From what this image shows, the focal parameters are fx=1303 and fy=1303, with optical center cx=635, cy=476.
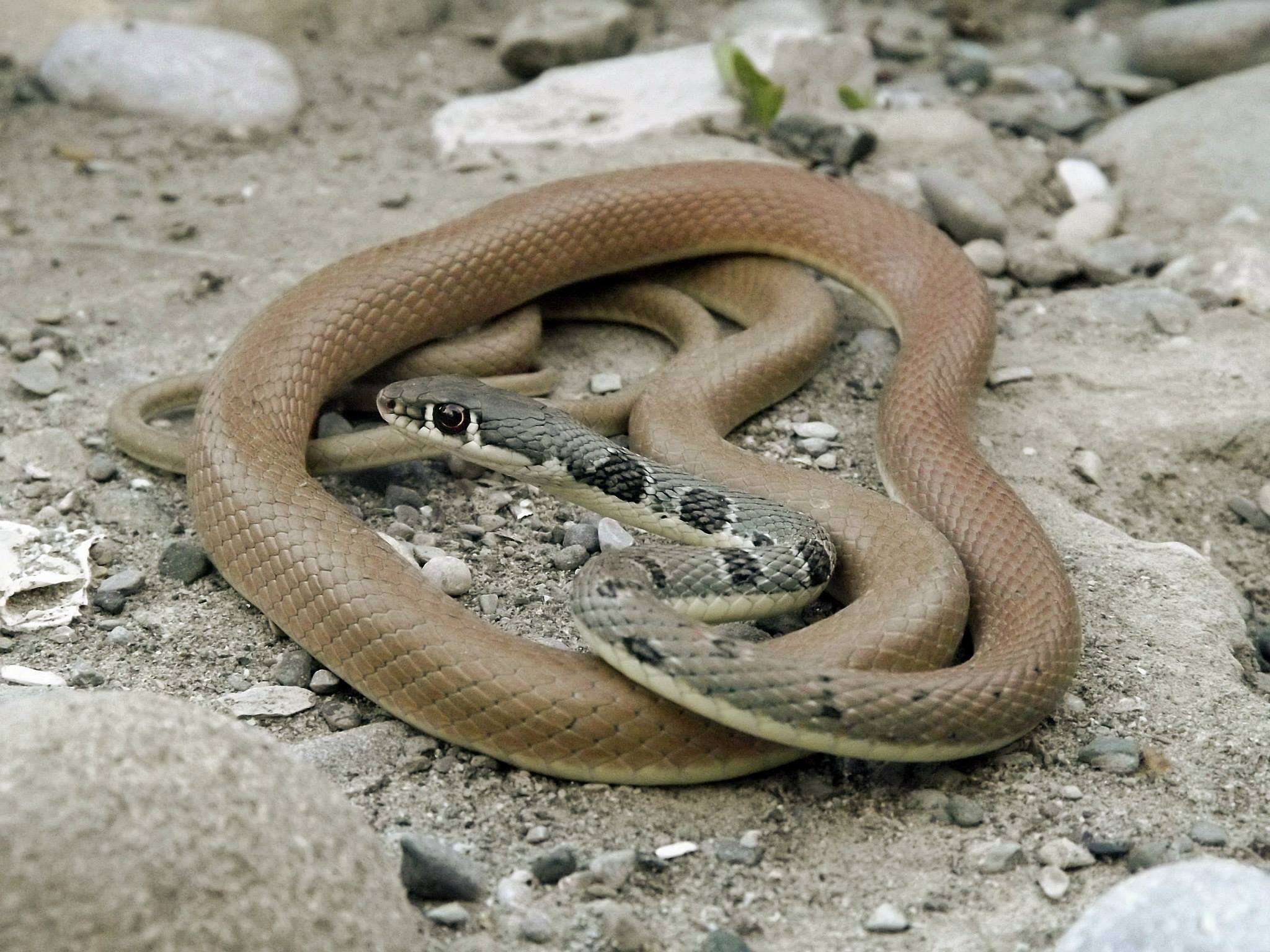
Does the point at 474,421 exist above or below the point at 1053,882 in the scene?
above

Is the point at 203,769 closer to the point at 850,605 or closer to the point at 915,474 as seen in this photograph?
the point at 850,605

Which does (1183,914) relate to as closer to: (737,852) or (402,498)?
(737,852)

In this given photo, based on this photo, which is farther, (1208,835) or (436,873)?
(1208,835)

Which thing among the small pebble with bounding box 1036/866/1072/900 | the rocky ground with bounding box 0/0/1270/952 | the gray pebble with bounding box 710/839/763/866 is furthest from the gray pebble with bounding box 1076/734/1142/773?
the gray pebble with bounding box 710/839/763/866

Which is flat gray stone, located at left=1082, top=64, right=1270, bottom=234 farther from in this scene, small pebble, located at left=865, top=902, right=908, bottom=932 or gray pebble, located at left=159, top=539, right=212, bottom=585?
gray pebble, located at left=159, top=539, right=212, bottom=585

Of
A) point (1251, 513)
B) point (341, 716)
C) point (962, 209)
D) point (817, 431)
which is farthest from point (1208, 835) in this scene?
point (962, 209)

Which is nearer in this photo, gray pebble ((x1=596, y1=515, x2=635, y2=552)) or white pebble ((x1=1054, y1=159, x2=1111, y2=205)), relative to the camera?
gray pebble ((x1=596, y1=515, x2=635, y2=552))

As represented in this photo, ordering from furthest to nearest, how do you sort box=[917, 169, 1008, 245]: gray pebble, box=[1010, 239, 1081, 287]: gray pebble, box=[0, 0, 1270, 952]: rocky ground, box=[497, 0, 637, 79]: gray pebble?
box=[497, 0, 637, 79]: gray pebble → box=[917, 169, 1008, 245]: gray pebble → box=[1010, 239, 1081, 287]: gray pebble → box=[0, 0, 1270, 952]: rocky ground
